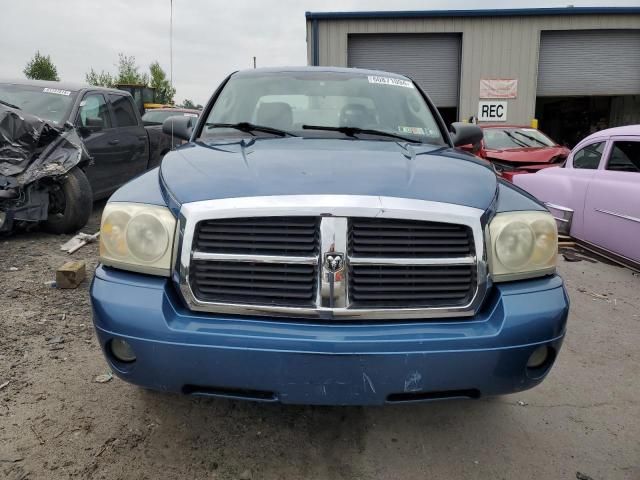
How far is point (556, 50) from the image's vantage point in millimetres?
16766

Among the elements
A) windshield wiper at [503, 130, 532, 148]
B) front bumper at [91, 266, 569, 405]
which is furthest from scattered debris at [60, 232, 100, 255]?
windshield wiper at [503, 130, 532, 148]

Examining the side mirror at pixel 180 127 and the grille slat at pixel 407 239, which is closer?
the grille slat at pixel 407 239

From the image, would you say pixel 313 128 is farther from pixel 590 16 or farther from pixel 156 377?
pixel 590 16

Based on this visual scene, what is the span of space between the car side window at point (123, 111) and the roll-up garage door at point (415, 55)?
33.6 feet

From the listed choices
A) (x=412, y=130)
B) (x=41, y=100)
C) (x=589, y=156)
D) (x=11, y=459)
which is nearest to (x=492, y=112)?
(x=589, y=156)

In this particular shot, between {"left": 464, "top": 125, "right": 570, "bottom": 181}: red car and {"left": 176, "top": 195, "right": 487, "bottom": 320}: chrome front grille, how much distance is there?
662cm

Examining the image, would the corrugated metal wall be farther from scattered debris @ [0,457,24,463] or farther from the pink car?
scattered debris @ [0,457,24,463]

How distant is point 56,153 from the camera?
18.1 ft

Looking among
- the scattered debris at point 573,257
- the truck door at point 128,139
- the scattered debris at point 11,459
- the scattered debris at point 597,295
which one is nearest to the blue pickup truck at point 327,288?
the scattered debris at point 11,459

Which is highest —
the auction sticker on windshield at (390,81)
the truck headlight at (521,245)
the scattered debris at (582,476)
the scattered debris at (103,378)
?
the auction sticker on windshield at (390,81)

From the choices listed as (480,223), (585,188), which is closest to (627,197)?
(585,188)

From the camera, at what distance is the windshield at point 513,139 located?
9609 millimetres

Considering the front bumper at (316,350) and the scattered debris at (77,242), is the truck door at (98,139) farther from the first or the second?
the front bumper at (316,350)

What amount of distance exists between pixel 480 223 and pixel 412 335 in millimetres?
494
